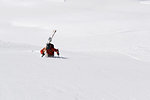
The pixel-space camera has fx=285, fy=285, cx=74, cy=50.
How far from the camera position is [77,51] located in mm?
15141

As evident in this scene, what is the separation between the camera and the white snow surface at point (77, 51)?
13.6 feet

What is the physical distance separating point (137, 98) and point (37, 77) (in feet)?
5.47

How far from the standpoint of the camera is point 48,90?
3.94 m

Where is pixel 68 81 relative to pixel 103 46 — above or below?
above

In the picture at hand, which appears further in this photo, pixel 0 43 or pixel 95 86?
pixel 0 43

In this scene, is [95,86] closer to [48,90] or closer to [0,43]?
[48,90]

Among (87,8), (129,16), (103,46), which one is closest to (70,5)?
(87,8)

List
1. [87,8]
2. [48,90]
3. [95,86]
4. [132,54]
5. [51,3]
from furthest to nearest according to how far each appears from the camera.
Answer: [51,3] < [87,8] < [132,54] < [95,86] < [48,90]

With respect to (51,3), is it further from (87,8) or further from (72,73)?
(72,73)

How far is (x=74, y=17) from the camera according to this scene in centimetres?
3594

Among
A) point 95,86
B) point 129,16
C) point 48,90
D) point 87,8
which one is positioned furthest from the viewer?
point 87,8

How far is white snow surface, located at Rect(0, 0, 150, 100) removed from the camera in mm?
4145

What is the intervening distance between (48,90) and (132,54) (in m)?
11.1

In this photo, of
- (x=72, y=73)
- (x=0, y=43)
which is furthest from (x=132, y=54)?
(x=72, y=73)
